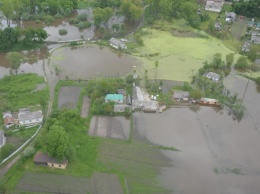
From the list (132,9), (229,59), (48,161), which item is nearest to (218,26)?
(229,59)

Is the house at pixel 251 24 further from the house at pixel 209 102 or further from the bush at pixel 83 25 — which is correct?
the bush at pixel 83 25

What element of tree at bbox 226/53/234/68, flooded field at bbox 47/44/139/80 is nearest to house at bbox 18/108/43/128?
flooded field at bbox 47/44/139/80

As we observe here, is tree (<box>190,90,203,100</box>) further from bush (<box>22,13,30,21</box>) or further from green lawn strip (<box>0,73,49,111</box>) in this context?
bush (<box>22,13,30,21</box>)

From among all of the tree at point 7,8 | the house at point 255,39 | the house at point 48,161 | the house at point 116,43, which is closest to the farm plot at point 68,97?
the house at point 48,161

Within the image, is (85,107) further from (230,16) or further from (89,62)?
(230,16)

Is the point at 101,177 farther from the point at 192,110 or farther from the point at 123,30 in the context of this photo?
the point at 123,30
